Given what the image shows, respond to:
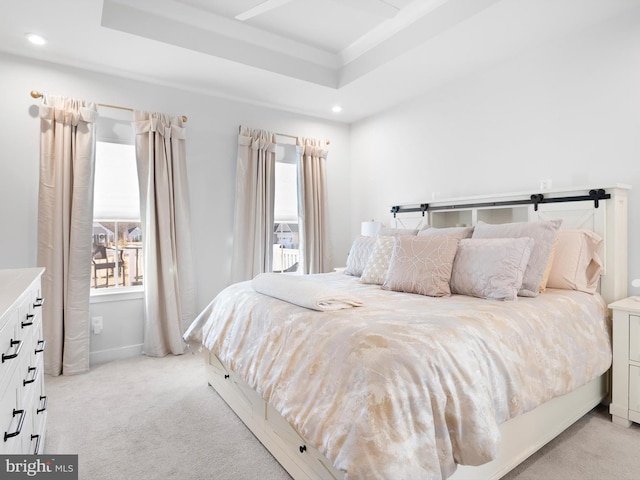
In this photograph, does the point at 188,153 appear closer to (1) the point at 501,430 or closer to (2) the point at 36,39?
(2) the point at 36,39

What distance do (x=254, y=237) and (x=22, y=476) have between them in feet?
9.56

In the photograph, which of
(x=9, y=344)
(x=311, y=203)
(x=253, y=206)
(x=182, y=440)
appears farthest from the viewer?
(x=311, y=203)

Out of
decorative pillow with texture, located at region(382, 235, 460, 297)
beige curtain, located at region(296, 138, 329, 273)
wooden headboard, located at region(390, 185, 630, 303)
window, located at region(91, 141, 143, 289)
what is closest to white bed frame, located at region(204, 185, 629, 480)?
wooden headboard, located at region(390, 185, 630, 303)

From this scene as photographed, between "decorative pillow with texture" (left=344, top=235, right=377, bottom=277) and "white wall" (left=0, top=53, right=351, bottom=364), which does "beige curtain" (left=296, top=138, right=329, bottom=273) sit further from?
"decorative pillow with texture" (left=344, top=235, right=377, bottom=277)

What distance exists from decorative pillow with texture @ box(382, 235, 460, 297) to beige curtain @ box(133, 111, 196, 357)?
2099 millimetres

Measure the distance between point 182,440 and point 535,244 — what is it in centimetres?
239

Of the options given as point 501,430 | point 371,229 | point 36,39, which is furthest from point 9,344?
point 371,229

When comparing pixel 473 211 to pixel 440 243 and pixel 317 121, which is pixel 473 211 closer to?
pixel 440 243

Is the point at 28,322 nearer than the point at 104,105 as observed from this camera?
Yes

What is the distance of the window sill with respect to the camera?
333 cm

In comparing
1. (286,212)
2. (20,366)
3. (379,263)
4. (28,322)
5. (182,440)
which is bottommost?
(182,440)

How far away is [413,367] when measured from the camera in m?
1.28

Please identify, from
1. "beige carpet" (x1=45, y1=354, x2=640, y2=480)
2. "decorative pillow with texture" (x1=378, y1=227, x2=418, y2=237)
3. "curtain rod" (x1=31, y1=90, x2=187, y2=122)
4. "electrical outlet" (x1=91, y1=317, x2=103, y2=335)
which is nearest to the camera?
"beige carpet" (x1=45, y1=354, x2=640, y2=480)

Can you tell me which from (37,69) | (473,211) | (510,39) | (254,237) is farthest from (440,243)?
(37,69)
